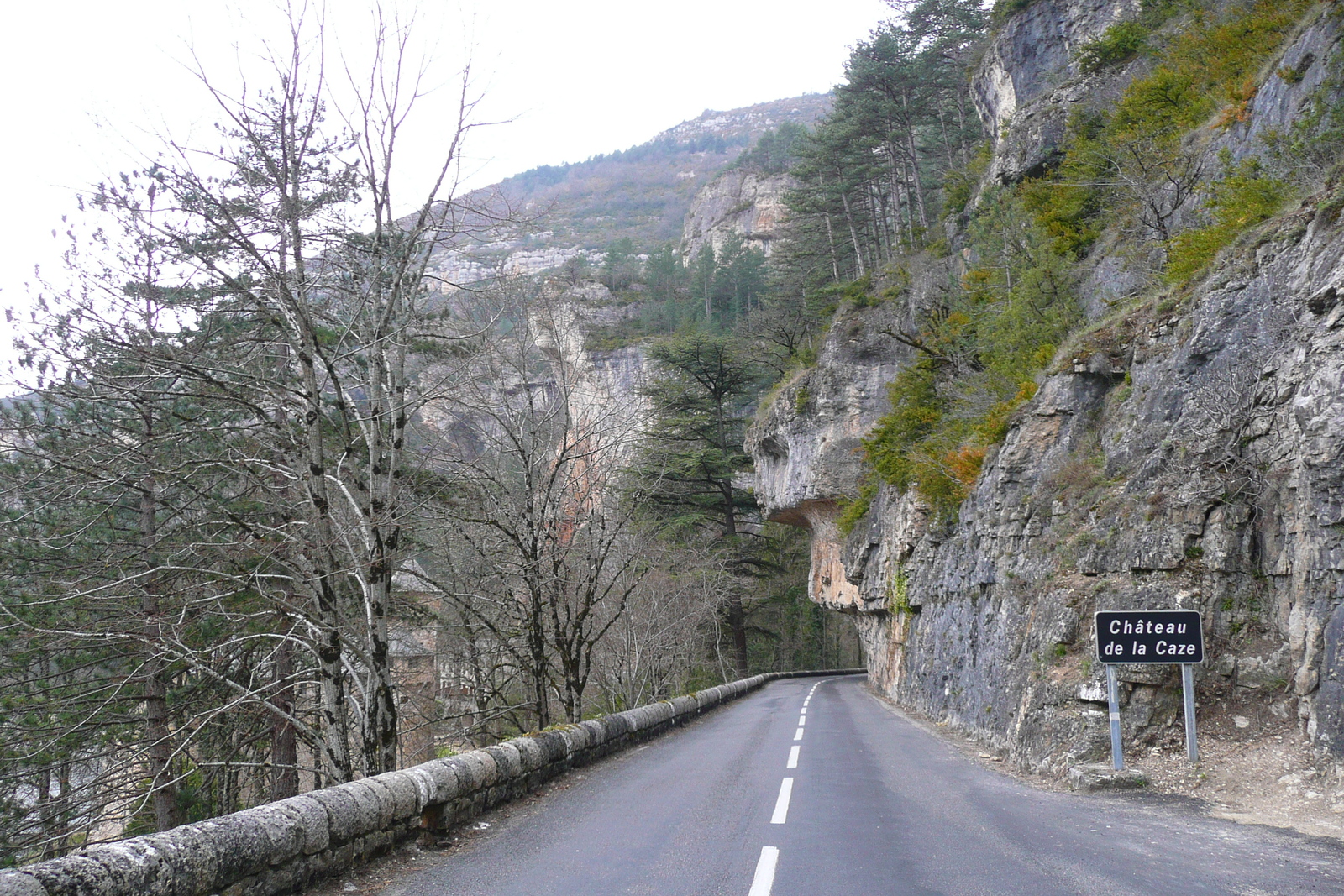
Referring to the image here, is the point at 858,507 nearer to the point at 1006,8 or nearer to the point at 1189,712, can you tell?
the point at 1006,8

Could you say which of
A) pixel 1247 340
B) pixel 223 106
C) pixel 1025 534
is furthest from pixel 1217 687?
pixel 223 106

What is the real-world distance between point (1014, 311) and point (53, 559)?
18.3m

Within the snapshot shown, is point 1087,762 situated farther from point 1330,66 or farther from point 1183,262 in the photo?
point 1330,66


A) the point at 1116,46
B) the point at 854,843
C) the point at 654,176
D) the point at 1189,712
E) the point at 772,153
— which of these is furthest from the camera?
the point at 654,176

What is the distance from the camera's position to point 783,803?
25.1 ft

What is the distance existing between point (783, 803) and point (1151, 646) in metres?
4.04

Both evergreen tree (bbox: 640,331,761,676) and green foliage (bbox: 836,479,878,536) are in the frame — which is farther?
evergreen tree (bbox: 640,331,761,676)

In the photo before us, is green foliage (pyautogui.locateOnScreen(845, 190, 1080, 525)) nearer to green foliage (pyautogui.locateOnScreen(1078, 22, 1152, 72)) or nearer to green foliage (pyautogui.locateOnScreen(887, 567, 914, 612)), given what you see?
green foliage (pyautogui.locateOnScreen(887, 567, 914, 612))

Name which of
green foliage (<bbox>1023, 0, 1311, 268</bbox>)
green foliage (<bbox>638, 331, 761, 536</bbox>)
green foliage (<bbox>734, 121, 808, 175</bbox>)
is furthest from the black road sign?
green foliage (<bbox>734, 121, 808, 175</bbox>)

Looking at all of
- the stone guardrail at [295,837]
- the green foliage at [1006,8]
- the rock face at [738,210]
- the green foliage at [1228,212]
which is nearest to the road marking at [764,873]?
the stone guardrail at [295,837]

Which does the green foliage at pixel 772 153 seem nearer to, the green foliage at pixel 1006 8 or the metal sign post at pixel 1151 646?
the green foliage at pixel 1006 8

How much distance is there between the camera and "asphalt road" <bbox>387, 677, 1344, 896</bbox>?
492 cm

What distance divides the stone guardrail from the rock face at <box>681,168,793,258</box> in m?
81.2

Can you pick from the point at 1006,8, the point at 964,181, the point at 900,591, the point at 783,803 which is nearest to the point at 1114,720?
the point at 783,803
